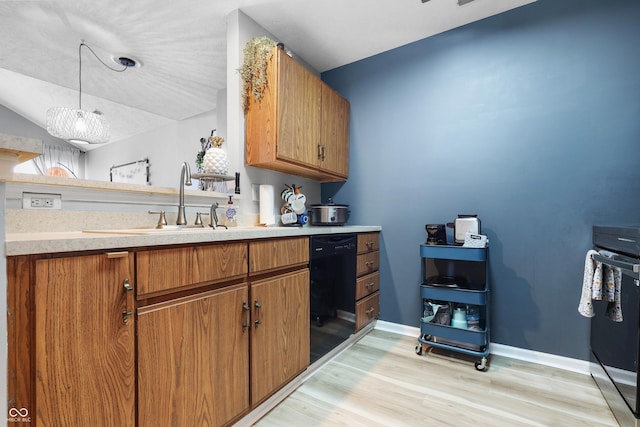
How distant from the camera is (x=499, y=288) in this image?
2.07 meters

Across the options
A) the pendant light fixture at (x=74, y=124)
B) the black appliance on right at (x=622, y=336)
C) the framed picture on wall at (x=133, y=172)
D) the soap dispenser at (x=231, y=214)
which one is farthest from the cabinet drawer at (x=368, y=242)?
the framed picture on wall at (x=133, y=172)

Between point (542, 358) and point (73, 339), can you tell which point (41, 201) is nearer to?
point (73, 339)

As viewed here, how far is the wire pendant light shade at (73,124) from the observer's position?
124 inches

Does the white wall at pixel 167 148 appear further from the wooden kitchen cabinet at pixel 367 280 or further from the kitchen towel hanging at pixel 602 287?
the kitchen towel hanging at pixel 602 287

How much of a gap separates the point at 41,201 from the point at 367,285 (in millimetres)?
1991

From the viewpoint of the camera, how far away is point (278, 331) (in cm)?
143

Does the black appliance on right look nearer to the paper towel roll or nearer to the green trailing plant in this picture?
the paper towel roll

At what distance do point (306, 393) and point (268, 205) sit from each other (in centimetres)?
122

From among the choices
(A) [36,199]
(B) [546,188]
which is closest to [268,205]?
(A) [36,199]

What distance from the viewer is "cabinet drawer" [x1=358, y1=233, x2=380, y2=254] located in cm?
218

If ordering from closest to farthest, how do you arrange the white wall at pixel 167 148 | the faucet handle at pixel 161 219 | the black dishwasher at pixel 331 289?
the faucet handle at pixel 161 219 → the black dishwasher at pixel 331 289 → the white wall at pixel 167 148

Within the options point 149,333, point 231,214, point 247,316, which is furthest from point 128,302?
point 231,214

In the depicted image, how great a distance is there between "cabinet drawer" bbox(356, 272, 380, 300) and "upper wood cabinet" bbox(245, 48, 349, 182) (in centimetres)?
95

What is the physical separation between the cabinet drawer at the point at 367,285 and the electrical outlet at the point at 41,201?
1.76 meters
